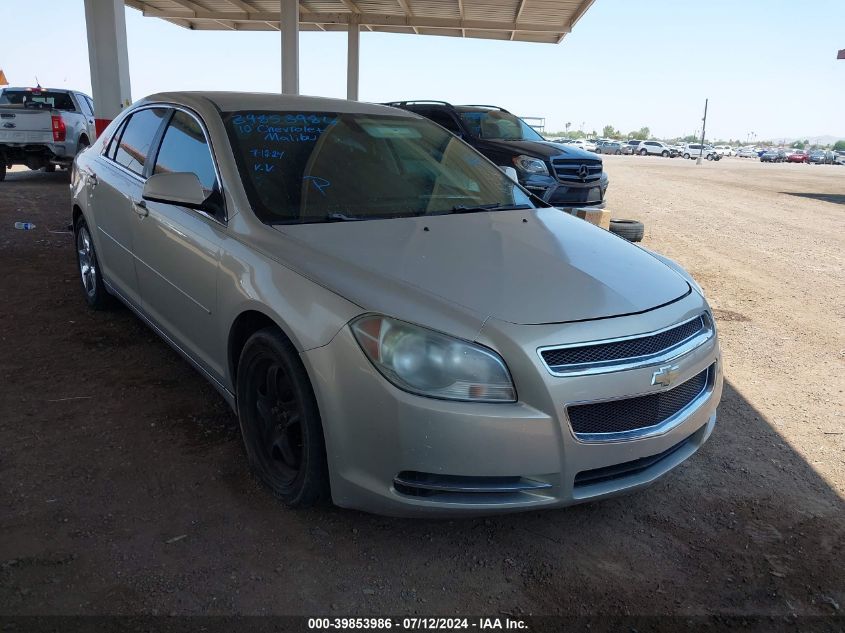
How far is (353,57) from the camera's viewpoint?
2070cm

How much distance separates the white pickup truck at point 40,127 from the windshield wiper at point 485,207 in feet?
39.5

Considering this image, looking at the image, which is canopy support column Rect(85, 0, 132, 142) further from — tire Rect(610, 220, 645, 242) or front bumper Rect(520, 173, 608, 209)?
tire Rect(610, 220, 645, 242)

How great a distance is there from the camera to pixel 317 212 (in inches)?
116

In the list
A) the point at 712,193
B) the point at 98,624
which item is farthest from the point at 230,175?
the point at 712,193

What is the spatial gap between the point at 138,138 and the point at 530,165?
6547 mm

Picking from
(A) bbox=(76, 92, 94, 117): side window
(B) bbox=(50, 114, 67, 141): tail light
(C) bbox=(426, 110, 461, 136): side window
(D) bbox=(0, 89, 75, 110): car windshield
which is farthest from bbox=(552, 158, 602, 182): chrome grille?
(A) bbox=(76, 92, 94, 117): side window

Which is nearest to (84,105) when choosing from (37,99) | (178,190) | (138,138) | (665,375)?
(37,99)

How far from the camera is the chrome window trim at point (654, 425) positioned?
217cm

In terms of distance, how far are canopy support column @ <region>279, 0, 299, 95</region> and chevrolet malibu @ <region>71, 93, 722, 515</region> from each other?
14.3 meters

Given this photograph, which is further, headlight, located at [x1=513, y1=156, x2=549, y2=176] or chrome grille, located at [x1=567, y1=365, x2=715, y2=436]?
headlight, located at [x1=513, y1=156, x2=549, y2=176]

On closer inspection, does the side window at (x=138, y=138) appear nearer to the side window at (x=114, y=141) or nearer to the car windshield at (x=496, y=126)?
the side window at (x=114, y=141)

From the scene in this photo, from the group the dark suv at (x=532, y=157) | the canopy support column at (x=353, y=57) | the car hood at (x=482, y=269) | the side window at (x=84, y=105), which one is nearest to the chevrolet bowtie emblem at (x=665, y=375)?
the car hood at (x=482, y=269)

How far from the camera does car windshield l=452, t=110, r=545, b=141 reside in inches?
413

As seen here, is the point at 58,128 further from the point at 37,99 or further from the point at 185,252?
the point at 185,252
